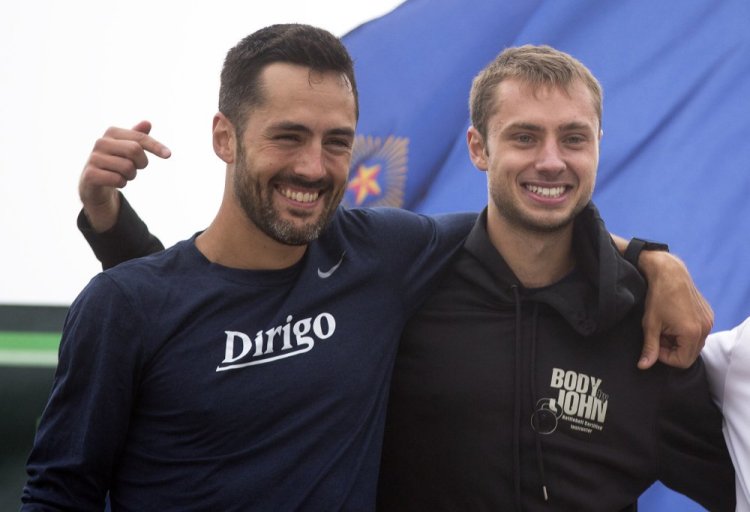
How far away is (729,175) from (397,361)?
1669 mm

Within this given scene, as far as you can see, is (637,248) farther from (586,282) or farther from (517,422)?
(517,422)

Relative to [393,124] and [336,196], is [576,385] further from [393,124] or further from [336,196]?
[393,124]

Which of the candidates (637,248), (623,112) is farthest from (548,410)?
(623,112)

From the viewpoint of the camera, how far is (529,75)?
107 inches

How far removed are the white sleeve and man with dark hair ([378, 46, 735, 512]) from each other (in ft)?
0.14

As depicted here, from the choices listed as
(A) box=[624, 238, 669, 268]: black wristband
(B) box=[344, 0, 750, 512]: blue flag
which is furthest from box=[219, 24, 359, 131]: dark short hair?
(B) box=[344, 0, 750, 512]: blue flag

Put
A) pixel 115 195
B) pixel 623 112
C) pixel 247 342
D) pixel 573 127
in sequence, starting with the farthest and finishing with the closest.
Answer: pixel 623 112 < pixel 573 127 < pixel 115 195 < pixel 247 342

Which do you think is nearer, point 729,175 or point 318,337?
point 318,337

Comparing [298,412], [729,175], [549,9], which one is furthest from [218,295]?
[549,9]

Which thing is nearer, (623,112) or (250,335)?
(250,335)

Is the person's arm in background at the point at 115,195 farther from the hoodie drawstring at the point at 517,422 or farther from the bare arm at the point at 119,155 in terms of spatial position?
the hoodie drawstring at the point at 517,422

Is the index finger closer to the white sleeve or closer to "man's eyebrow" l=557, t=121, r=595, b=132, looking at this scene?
"man's eyebrow" l=557, t=121, r=595, b=132

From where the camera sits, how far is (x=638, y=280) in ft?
8.31

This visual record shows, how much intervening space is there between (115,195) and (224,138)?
0.37m
